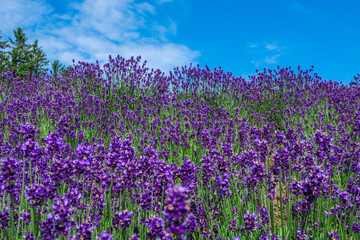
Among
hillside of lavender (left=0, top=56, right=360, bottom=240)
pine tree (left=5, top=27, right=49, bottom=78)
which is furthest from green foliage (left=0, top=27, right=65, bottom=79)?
hillside of lavender (left=0, top=56, right=360, bottom=240)

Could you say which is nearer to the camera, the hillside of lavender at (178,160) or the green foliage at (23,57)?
the hillside of lavender at (178,160)

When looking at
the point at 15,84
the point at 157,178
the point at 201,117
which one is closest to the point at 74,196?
the point at 157,178

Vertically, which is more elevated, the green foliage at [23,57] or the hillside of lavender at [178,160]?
the green foliage at [23,57]

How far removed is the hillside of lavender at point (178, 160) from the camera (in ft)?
8.05

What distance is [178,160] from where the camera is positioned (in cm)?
554

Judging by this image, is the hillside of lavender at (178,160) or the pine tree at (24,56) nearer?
the hillside of lavender at (178,160)

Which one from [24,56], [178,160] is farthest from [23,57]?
[178,160]

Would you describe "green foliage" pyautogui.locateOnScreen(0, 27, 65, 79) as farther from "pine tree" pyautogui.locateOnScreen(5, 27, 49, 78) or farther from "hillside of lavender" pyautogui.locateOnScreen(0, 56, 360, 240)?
"hillside of lavender" pyautogui.locateOnScreen(0, 56, 360, 240)

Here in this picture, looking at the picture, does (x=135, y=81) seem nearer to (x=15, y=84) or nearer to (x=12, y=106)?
(x=12, y=106)

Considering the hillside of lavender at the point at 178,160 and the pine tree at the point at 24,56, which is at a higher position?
the pine tree at the point at 24,56

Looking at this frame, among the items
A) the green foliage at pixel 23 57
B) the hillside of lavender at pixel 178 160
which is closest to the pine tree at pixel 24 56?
the green foliage at pixel 23 57

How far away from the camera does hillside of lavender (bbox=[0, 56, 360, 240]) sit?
246cm

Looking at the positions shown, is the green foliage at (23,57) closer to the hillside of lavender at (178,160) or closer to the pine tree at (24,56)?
the pine tree at (24,56)

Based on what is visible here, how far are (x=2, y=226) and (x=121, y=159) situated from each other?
1.21m
